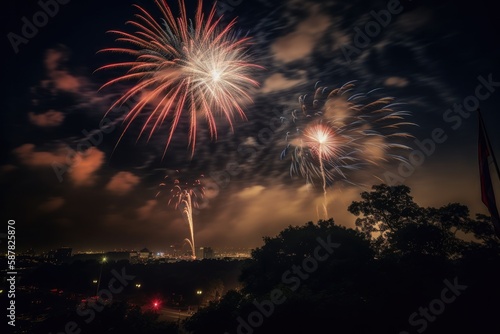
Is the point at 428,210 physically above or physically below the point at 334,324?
above

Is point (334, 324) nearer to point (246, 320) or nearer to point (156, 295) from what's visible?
point (246, 320)

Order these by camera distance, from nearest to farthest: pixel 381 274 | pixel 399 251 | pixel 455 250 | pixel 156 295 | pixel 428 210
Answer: pixel 381 274 < pixel 399 251 < pixel 455 250 < pixel 428 210 < pixel 156 295

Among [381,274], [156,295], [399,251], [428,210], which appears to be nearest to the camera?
[381,274]

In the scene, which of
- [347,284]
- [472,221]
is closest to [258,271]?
[347,284]

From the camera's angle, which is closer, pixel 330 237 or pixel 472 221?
pixel 330 237

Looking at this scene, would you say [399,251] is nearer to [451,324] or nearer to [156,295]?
[451,324]

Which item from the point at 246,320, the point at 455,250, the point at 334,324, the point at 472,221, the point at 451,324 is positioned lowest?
the point at 451,324

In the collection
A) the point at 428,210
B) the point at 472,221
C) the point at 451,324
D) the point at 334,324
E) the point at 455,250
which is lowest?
the point at 451,324

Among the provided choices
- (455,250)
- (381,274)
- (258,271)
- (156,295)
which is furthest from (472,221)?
(156,295)

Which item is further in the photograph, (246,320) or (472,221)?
(472,221)
